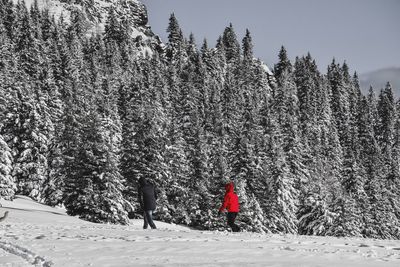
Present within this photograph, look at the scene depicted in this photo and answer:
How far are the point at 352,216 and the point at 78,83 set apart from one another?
4582 centimetres

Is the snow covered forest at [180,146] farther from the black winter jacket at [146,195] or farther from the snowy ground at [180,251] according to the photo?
the snowy ground at [180,251]

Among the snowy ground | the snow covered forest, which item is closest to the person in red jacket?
the snowy ground

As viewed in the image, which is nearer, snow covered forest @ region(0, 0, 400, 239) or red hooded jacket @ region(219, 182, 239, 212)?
red hooded jacket @ region(219, 182, 239, 212)

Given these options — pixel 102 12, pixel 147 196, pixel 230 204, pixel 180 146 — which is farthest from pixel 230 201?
pixel 102 12

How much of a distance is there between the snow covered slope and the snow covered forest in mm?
50289

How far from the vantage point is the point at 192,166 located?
53.4 m

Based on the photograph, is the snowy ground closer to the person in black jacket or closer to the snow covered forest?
the person in black jacket

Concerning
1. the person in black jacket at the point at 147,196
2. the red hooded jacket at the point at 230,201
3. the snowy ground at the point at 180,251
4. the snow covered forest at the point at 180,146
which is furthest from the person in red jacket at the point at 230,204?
the snow covered forest at the point at 180,146

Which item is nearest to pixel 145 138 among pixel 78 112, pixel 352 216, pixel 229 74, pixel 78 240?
pixel 78 112

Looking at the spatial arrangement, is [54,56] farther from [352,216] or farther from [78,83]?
[352,216]

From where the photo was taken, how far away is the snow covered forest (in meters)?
40.7

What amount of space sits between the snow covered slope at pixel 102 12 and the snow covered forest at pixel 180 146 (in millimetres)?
50289

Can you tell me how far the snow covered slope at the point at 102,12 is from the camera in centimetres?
16338

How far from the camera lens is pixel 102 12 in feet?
596
